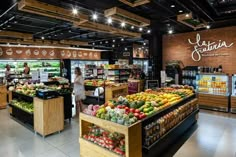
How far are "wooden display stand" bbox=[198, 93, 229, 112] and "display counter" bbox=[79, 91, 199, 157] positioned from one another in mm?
3725

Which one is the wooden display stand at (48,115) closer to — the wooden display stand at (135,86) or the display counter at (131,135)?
the display counter at (131,135)

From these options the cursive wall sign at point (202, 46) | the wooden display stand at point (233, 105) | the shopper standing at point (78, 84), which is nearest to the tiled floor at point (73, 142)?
the shopper standing at point (78, 84)

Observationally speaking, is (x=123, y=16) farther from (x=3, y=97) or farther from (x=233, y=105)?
(x=3, y=97)

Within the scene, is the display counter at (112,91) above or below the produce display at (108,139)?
above

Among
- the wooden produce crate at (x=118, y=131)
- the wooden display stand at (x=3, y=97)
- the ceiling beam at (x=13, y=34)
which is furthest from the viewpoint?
the ceiling beam at (x=13, y=34)

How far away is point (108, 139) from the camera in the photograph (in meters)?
3.00

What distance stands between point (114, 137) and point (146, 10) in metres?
4.41

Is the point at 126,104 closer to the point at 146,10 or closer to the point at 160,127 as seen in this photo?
the point at 160,127

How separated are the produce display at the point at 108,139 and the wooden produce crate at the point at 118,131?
6cm

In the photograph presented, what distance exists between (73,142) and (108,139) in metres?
1.70

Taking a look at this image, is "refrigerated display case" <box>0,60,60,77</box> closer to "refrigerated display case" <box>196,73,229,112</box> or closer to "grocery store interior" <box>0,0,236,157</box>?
"grocery store interior" <box>0,0,236,157</box>

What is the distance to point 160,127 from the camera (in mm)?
3453

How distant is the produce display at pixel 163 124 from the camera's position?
3.09 meters

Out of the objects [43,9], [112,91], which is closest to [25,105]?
[43,9]
